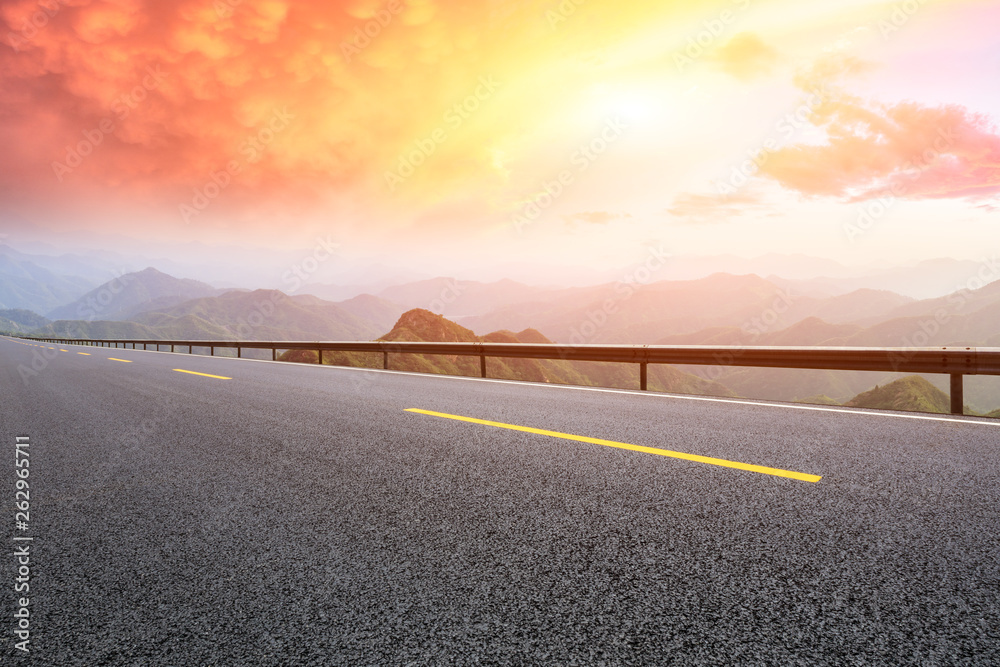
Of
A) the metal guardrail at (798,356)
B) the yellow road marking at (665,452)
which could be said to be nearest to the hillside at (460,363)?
the metal guardrail at (798,356)

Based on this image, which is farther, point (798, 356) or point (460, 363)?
point (460, 363)

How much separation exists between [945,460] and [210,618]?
5177mm

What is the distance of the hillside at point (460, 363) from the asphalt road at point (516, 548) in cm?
3912

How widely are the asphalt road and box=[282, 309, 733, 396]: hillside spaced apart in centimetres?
3912

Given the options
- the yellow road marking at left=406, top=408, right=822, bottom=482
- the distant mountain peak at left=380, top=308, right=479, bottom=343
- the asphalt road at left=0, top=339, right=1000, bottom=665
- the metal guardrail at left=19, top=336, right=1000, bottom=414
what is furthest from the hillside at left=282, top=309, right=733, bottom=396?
the asphalt road at left=0, top=339, right=1000, bottom=665

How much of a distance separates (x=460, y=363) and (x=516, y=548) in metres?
90.4

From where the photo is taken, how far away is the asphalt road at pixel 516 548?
187 cm

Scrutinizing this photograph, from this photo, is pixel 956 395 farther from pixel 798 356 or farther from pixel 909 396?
pixel 909 396

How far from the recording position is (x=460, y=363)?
92562mm

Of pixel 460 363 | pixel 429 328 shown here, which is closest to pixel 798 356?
pixel 460 363

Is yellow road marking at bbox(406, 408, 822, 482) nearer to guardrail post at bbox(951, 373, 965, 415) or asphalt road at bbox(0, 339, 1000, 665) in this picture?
asphalt road at bbox(0, 339, 1000, 665)

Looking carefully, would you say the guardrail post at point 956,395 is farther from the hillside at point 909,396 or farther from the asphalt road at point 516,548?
the hillside at point 909,396

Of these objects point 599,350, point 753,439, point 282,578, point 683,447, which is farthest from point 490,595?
point 599,350

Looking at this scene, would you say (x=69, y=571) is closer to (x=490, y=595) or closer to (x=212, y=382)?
(x=490, y=595)
